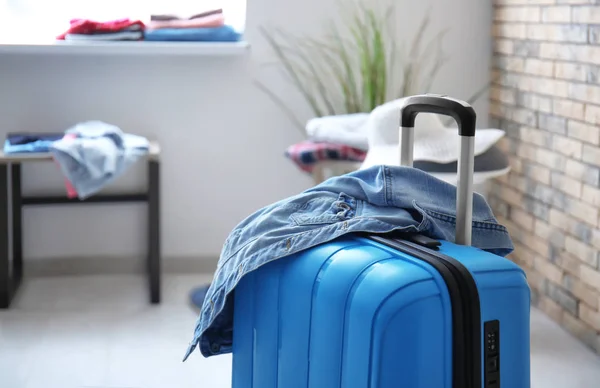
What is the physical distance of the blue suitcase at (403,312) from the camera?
49.3 inches

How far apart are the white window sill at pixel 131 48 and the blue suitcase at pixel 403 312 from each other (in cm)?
184

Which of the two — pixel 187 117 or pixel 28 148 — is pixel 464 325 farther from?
pixel 187 117

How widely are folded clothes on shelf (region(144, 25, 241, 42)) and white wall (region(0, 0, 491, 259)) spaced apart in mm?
129

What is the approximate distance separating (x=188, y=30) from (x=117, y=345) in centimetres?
124

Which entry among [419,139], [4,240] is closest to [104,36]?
[4,240]

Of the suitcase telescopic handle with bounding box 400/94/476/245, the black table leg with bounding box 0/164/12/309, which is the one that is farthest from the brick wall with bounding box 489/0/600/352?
the black table leg with bounding box 0/164/12/309

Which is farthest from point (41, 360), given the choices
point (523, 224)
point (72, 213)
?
point (523, 224)

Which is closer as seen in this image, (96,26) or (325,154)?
(325,154)

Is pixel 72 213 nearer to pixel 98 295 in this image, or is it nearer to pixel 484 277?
pixel 98 295

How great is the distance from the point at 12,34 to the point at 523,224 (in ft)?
6.93

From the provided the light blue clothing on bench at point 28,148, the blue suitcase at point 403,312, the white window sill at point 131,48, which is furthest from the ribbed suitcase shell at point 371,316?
the white window sill at point 131,48

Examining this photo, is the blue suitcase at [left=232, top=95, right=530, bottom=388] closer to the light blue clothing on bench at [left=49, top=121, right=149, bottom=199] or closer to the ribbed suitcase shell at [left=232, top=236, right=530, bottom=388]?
the ribbed suitcase shell at [left=232, top=236, right=530, bottom=388]

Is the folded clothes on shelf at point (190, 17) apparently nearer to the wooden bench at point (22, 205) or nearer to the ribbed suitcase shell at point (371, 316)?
the wooden bench at point (22, 205)

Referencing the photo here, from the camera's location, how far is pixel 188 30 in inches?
128
